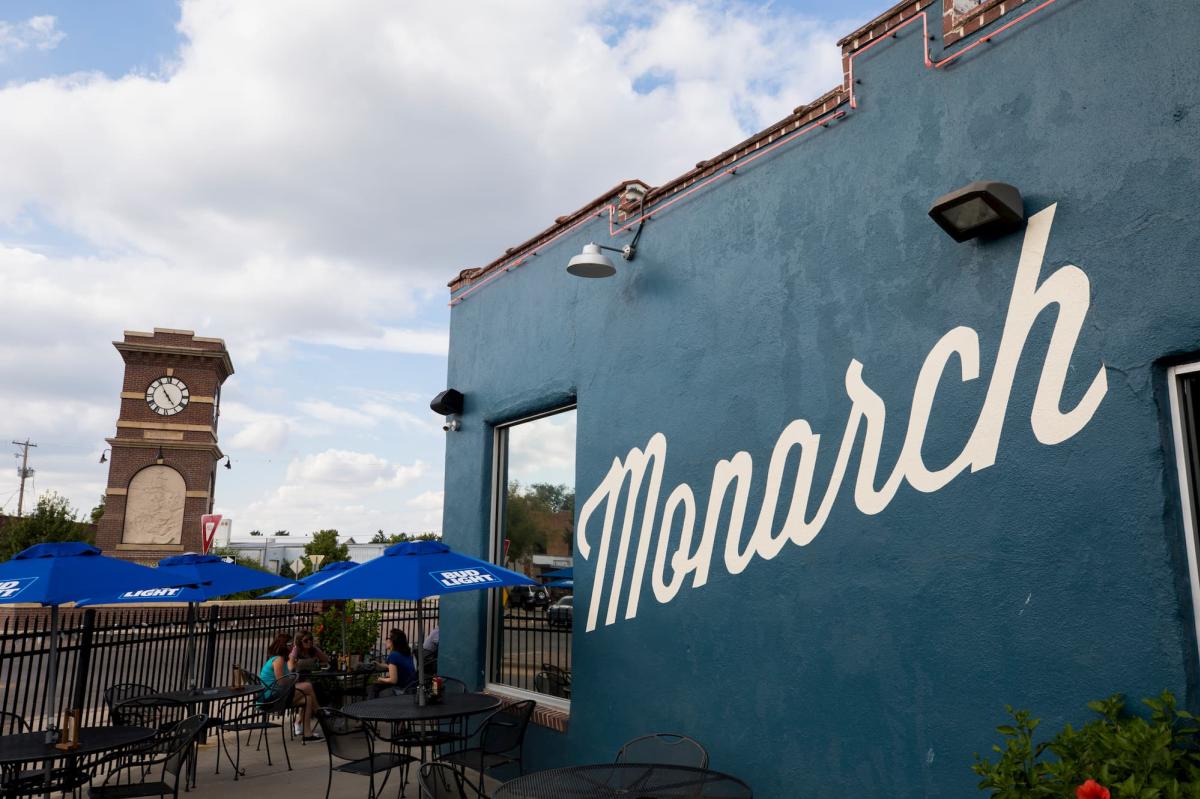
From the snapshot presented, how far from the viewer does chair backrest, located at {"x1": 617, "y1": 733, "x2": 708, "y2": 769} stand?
496 centimetres

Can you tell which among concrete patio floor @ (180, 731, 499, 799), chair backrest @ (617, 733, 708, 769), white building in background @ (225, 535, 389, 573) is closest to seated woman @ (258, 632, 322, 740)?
concrete patio floor @ (180, 731, 499, 799)

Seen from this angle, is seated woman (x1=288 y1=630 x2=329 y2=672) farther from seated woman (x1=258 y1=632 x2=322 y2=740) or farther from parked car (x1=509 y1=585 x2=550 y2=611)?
parked car (x1=509 y1=585 x2=550 y2=611)

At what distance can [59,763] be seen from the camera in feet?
25.4

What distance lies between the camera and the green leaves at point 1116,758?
9.17 feet

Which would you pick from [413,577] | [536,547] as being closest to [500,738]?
[413,577]

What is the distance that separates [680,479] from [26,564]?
16.3ft

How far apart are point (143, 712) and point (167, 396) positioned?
25597 millimetres

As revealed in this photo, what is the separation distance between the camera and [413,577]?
5922 mm

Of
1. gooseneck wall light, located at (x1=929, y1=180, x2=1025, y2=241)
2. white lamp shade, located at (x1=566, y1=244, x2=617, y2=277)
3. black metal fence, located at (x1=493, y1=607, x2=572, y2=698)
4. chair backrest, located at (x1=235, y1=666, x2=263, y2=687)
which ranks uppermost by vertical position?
white lamp shade, located at (x1=566, y1=244, x2=617, y2=277)

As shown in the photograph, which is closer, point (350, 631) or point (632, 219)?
point (632, 219)

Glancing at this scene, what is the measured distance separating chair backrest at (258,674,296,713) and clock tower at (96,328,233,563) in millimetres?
22862

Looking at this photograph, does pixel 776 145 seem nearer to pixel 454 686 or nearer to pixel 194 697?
pixel 454 686

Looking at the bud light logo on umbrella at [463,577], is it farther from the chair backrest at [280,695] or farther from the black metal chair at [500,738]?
the chair backrest at [280,695]

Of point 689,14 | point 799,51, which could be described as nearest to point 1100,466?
point 799,51
